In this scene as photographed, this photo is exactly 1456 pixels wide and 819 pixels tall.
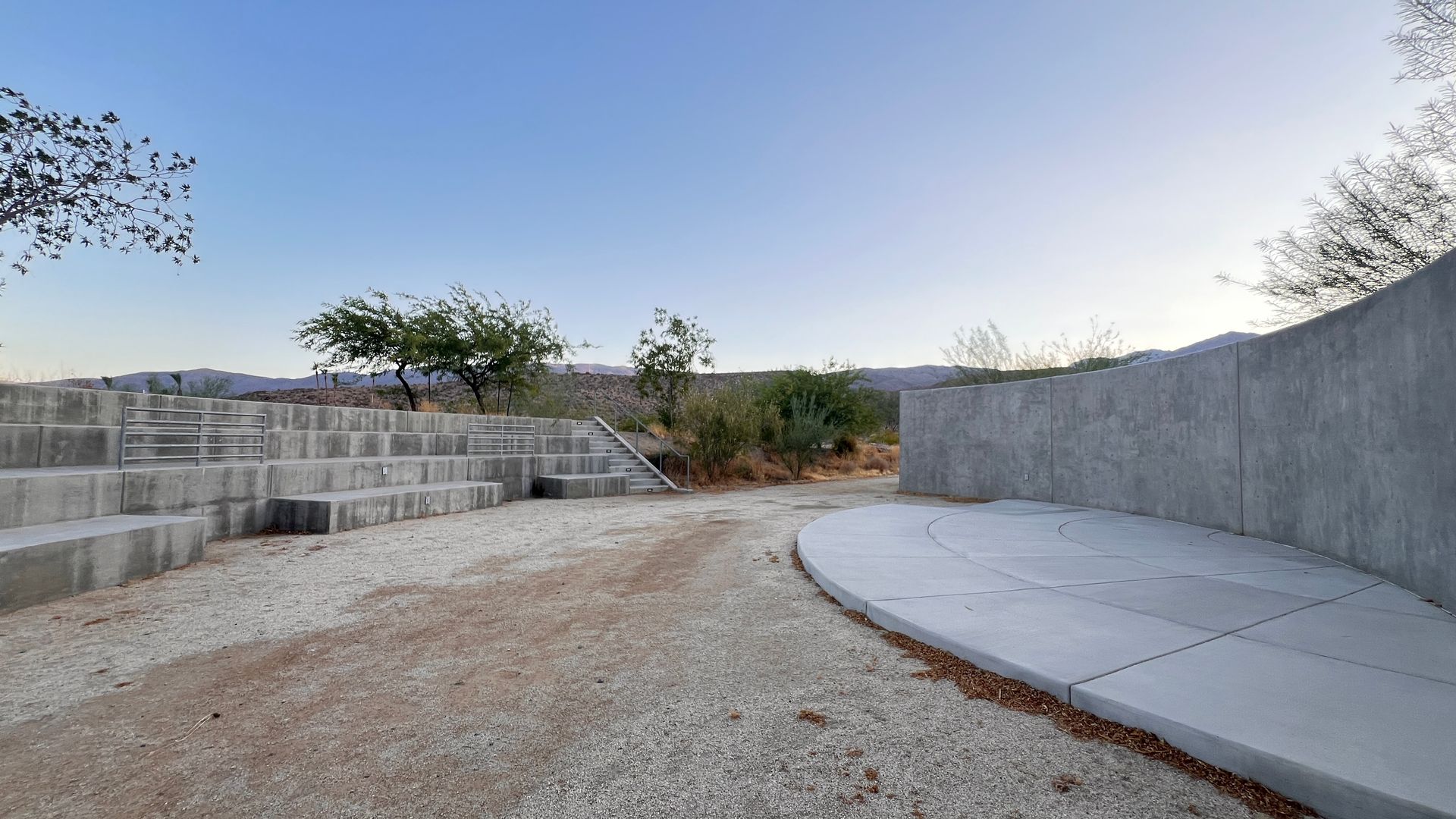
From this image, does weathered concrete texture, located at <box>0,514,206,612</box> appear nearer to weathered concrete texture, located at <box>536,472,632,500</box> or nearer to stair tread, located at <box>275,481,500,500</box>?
stair tread, located at <box>275,481,500,500</box>

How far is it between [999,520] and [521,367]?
16105 millimetres

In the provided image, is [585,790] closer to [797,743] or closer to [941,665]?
[797,743]

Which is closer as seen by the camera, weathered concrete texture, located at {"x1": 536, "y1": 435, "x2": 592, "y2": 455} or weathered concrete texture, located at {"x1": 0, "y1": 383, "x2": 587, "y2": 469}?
weathered concrete texture, located at {"x1": 0, "y1": 383, "x2": 587, "y2": 469}

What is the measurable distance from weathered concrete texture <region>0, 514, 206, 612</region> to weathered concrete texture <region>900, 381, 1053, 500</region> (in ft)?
40.4

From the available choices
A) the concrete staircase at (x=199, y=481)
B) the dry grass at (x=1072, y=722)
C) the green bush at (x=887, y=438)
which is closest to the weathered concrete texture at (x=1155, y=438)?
the dry grass at (x=1072, y=722)

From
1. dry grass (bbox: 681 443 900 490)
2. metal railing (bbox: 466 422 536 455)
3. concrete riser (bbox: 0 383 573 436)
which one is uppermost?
concrete riser (bbox: 0 383 573 436)

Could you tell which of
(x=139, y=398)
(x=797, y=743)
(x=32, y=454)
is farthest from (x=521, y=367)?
(x=797, y=743)

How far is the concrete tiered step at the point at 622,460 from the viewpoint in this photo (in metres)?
15.3

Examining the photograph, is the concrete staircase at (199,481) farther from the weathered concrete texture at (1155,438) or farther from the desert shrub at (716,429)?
the weathered concrete texture at (1155,438)

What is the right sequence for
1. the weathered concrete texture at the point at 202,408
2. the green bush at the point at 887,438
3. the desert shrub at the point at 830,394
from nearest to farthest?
the weathered concrete texture at the point at 202,408 < the desert shrub at the point at 830,394 < the green bush at the point at 887,438

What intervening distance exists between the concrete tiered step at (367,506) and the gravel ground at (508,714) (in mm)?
2750

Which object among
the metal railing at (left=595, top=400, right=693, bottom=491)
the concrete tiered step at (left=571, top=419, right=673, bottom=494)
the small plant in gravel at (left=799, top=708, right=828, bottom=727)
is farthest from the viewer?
the metal railing at (left=595, top=400, right=693, bottom=491)

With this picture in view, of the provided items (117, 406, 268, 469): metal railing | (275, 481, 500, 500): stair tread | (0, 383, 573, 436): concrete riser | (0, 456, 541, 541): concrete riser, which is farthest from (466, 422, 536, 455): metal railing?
(117, 406, 268, 469): metal railing

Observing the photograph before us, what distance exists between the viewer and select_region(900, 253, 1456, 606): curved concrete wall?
13.4 feet
